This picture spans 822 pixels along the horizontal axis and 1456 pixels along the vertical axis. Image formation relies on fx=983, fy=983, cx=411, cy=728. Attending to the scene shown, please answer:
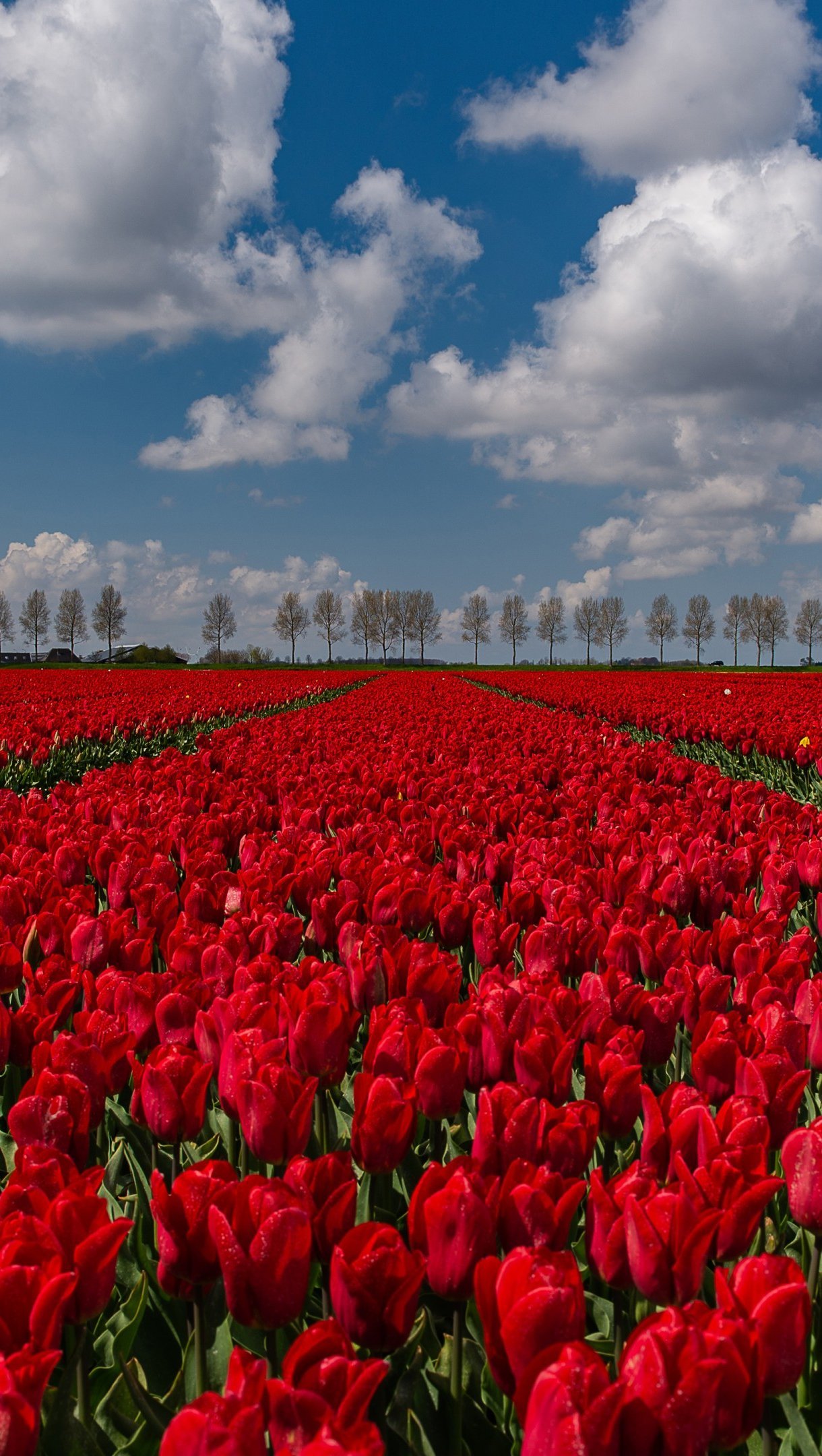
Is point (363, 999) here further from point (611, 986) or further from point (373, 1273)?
point (373, 1273)

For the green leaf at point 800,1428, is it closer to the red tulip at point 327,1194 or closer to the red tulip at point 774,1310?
the red tulip at point 774,1310

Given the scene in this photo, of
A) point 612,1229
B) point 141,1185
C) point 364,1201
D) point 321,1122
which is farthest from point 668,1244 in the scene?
point 141,1185

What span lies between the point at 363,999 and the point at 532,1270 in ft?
3.84

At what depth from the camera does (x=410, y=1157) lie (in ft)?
6.03

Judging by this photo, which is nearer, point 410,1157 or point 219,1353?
point 219,1353

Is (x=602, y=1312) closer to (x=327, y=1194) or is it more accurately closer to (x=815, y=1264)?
(x=815, y=1264)

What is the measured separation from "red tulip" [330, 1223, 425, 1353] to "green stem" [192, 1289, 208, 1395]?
219mm

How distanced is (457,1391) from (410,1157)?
2.11 feet

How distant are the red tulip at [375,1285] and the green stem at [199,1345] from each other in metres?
0.22

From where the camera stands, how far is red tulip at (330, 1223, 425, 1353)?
112 cm

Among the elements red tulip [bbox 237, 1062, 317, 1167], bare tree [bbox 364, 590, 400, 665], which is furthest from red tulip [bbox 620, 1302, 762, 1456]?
bare tree [bbox 364, 590, 400, 665]

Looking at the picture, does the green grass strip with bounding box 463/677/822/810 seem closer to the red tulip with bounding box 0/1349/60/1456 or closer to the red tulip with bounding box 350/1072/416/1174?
the red tulip with bounding box 350/1072/416/1174

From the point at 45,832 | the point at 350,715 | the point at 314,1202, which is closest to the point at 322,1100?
the point at 314,1202

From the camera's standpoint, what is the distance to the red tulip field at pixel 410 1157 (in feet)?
3.27
